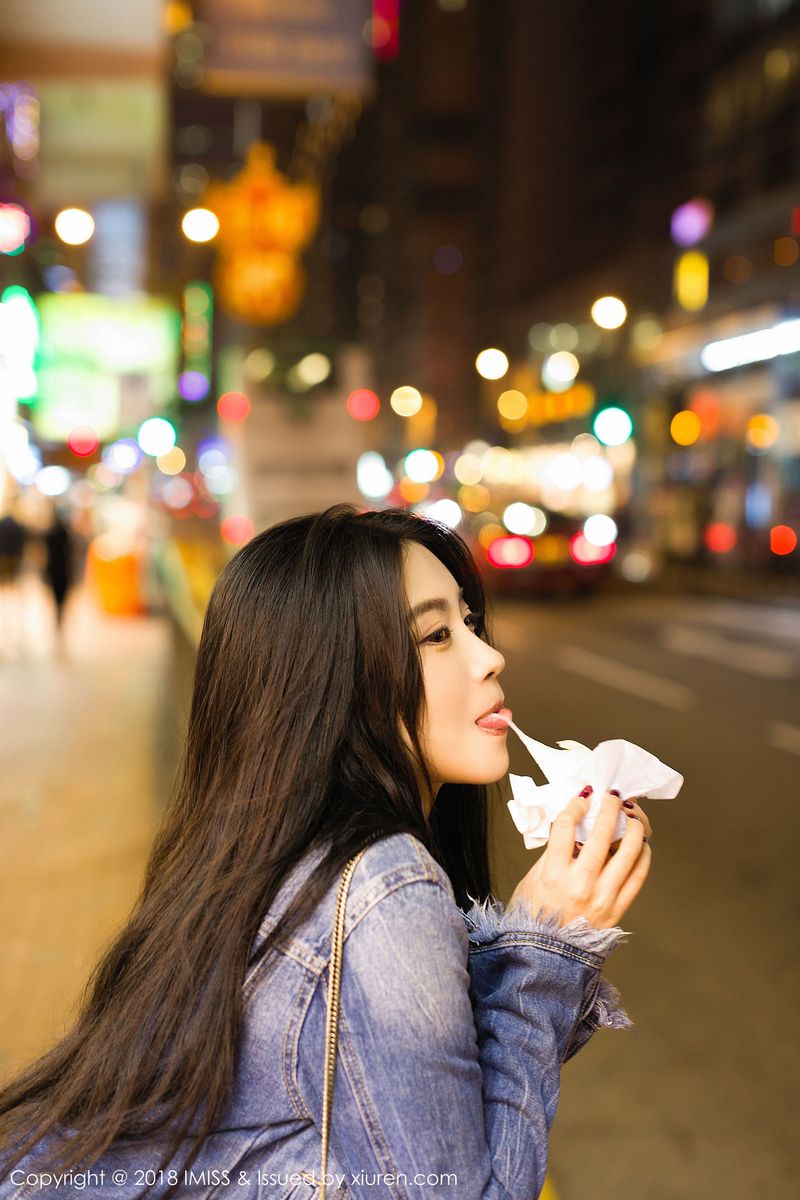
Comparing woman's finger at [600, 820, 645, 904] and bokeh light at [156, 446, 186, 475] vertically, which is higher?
woman's finger at [600, 820, 645, 904]

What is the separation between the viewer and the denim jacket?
1.24 meters

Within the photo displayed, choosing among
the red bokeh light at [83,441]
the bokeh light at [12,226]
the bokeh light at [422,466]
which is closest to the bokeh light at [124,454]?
the red bokeh light at [83,441]

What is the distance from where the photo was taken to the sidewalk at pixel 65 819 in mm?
4461

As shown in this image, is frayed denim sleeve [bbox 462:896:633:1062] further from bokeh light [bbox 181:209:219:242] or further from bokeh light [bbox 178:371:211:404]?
bokeh light [bbox 178:371:211:404]

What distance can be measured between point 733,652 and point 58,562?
914 cm

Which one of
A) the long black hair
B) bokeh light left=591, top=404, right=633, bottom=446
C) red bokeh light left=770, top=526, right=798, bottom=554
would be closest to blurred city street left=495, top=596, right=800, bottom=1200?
the long black hair

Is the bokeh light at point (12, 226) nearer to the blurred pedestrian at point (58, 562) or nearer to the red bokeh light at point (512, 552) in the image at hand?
the blurred pedestrian at point (58, 562)

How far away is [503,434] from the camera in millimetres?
66062

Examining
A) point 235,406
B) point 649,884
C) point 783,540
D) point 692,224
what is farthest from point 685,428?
A: point 649,884

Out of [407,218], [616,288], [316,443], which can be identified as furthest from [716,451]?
[407,218]

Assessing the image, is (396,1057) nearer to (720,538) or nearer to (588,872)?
(588,872)

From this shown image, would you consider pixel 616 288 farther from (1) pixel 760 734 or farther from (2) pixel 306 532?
(2) pixel 306 532

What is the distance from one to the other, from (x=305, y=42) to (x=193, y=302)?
16738 millimetres

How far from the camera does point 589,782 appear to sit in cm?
152
